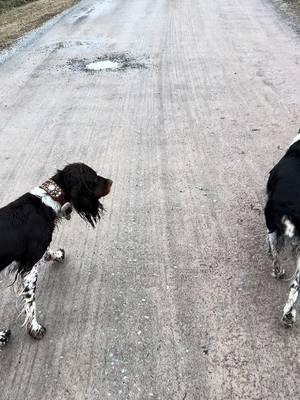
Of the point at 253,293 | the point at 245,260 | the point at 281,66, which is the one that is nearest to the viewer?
the point at 253,293

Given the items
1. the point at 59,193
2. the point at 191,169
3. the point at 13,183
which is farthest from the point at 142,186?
the point at 59,193

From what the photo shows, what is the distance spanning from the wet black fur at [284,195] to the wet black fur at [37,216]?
56.9 inches

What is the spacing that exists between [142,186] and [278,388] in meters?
3.30

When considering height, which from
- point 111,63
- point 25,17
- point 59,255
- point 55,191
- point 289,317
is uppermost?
point 55,191

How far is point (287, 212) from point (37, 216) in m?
2.07

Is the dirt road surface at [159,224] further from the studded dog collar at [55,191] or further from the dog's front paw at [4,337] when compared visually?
the studded dog collar at [55,191]

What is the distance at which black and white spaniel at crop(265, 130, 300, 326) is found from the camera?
3895 millimetres

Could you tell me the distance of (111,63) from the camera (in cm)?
1111

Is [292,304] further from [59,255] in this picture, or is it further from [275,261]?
[59,255]

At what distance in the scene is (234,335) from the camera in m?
3.96

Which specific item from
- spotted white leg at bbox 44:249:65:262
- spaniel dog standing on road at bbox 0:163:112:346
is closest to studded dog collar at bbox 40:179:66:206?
spaniel dog standing on road at bbox 0:163:112:346

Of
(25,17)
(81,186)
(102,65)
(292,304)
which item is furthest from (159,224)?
(25,17)

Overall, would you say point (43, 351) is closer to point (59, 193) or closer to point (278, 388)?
point (59, 193)

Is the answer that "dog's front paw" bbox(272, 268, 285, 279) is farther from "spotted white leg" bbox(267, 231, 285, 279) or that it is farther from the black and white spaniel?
the black and white spaniel
